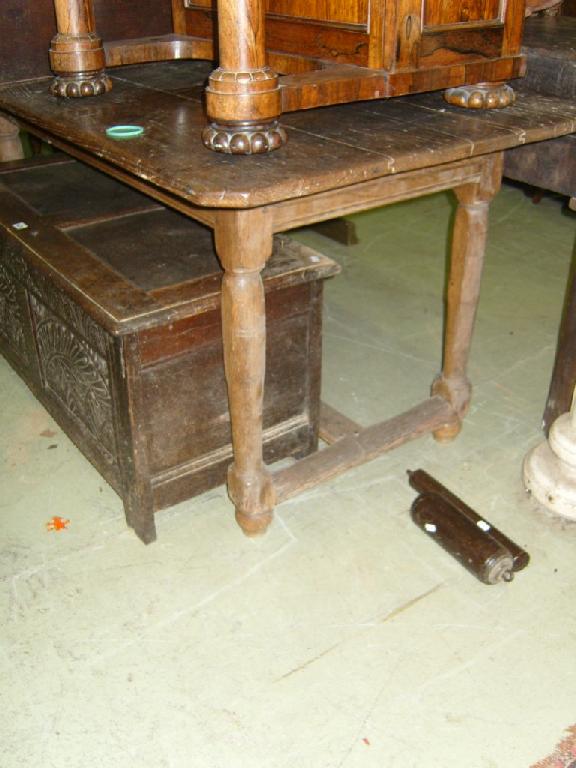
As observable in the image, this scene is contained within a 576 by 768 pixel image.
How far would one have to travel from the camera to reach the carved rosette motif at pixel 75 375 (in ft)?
6.34

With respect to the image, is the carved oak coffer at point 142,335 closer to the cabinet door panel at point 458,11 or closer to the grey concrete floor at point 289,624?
the grey concrete floor at point 289,624

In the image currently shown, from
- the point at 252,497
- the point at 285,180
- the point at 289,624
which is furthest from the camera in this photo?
the point at 252,497

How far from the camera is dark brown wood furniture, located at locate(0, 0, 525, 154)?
4.72ft

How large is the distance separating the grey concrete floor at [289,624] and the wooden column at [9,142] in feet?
3.18

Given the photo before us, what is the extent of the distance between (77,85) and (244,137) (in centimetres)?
76

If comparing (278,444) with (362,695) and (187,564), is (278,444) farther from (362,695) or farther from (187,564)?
(362,695)

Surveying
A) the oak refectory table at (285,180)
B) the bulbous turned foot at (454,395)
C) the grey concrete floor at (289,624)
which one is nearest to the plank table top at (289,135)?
the oak refectory table at (285,180)

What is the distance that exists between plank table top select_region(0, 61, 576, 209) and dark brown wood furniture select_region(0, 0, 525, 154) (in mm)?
57

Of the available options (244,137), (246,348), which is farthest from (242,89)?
(246,348)

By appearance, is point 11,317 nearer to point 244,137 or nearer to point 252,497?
point 252,497

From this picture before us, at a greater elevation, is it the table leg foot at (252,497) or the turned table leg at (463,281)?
the turned table leg at (463,281)

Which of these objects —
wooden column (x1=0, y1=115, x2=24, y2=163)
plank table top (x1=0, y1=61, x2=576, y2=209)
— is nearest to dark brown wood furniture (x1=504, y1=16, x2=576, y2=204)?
plank table top (x1=0, y1=61, x2=576, y2=209)

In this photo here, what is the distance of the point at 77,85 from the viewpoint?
6.56ft

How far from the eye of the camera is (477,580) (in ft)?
6.32
